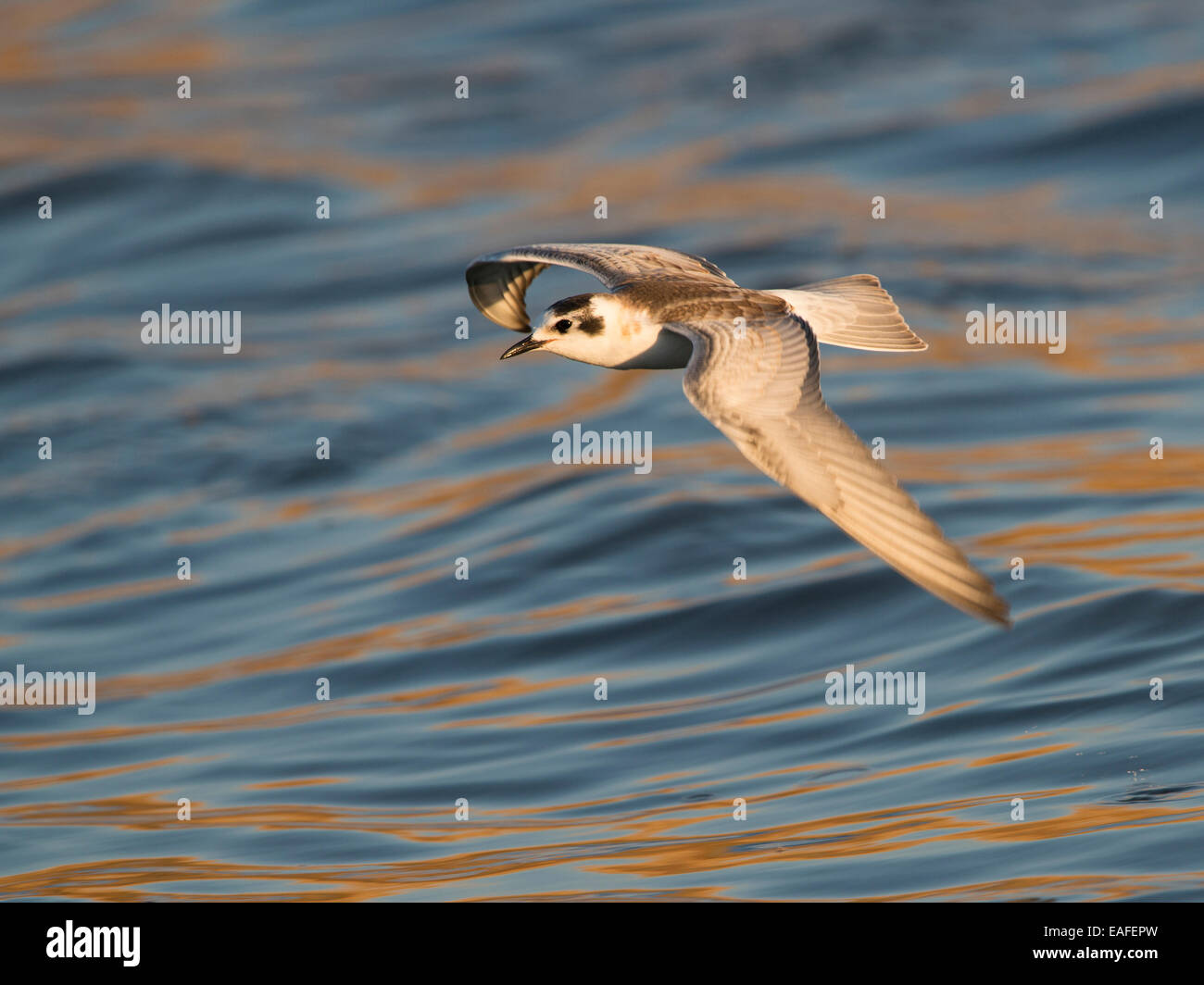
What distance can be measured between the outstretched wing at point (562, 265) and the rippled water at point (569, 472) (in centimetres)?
332

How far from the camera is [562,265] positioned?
10.5 metres

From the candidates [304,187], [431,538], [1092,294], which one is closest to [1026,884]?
[431,538]

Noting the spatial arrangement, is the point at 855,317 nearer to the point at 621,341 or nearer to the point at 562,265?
the point at 621,341

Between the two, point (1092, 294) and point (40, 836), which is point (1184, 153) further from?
point (40, 836)

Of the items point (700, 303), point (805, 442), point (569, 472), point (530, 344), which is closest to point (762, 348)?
point (700, 303)

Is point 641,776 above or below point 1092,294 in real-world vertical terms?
below

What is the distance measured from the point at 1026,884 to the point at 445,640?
769 centimetres

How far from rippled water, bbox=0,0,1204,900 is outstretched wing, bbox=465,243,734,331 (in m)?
3.32

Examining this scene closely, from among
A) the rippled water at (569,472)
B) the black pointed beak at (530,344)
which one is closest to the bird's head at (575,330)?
the black pointed beak at (530,344)

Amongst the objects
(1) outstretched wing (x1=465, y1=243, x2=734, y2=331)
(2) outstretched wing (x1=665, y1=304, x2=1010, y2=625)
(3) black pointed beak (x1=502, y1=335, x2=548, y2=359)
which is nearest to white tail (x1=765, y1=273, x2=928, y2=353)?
(1) outstretched wing (x1=465, y1=243, x2=734, y2=331)

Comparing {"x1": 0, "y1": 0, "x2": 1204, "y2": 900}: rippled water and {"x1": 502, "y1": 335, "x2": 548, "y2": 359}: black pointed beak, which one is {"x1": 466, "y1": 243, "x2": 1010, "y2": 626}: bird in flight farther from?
{"x1": 0, "y1": 0, "x2": 1204, "y2": 900}: rippled water

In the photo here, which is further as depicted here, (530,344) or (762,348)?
(530,344)

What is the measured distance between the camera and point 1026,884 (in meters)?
9.63

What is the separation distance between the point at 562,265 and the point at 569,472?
31.4ft
